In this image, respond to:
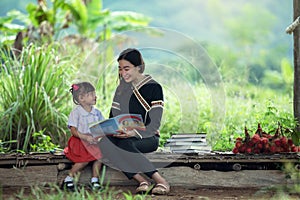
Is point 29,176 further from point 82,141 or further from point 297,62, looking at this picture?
point 297,62

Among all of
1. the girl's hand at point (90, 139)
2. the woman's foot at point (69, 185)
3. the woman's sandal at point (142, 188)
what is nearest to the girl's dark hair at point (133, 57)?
the girl's hand at point (90, 139)

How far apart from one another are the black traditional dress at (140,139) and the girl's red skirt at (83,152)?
0.05m

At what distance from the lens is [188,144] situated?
4488 millimetres

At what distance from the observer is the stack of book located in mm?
4453

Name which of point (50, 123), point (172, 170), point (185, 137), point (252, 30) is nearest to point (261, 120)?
point (185, 137)

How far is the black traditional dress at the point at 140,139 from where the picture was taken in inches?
165

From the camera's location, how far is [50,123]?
563 cm

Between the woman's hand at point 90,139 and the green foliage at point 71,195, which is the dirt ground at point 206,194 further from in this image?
the woman's hand at point 90,139

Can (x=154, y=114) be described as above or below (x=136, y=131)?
above

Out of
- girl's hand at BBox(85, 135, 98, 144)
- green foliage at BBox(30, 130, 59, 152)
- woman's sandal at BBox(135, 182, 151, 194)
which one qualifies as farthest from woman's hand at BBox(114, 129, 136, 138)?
green foliage at BBox(30, 130, 59, 152)

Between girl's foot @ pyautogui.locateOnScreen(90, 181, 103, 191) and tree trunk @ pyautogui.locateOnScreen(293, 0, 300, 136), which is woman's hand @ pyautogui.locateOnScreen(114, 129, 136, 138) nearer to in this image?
girl's foot @ pyautogui.locateOnScreen(90, 181, 103, 191)

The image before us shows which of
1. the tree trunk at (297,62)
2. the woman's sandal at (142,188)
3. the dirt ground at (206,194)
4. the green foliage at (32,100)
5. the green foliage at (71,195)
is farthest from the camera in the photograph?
the green foliage at (32,100)

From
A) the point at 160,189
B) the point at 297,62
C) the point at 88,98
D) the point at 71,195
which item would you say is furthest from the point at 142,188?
the point at 297,62

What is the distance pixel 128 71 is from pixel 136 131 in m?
0.46
